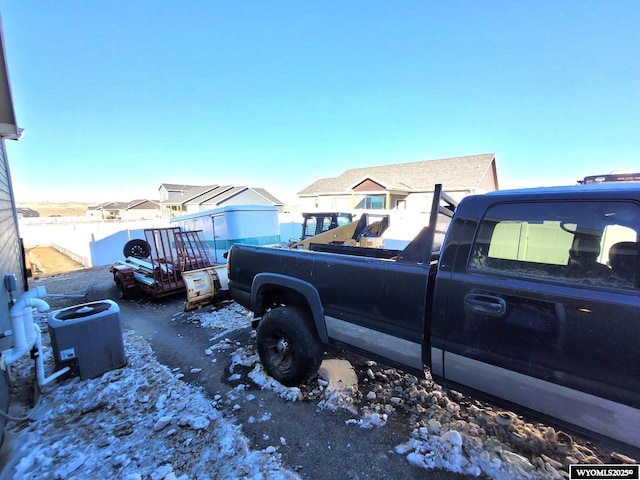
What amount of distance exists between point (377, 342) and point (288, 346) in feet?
3.75

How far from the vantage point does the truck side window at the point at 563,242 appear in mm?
1551

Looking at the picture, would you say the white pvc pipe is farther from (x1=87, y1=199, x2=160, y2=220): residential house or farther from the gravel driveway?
(x1=87, y1=199, x2=160, y2=220): residential house

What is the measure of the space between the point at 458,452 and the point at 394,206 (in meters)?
23.6

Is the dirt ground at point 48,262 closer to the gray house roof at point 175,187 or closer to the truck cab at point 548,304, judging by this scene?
the truck cab at point 548,304

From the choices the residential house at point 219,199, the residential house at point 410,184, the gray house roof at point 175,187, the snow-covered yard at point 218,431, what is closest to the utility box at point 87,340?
the snow-covered yard at point 218,431

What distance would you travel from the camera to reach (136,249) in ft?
36.3

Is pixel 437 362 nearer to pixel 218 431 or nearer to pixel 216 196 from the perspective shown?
pixel 218 431

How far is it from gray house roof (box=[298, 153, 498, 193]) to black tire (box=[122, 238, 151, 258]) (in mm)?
18141

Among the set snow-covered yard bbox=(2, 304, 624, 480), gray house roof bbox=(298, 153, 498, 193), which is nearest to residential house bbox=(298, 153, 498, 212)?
gray house roof bbox=(298, 153, 498, 193)

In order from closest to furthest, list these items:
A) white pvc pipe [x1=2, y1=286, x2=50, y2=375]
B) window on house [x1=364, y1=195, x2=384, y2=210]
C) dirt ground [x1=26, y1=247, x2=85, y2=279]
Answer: white pvc pipe [x1=2, y1=286, x2=50, y2=375] < dirt ground [x1=26, y1=247, x2=85, y2=279] < window on house [x1=364, y1=195, x2=384, y2=210]

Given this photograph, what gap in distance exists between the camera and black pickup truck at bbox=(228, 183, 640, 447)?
149 centimetres

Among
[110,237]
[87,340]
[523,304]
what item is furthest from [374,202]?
[523,304]

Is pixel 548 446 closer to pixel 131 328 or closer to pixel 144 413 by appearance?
pixel 144 413

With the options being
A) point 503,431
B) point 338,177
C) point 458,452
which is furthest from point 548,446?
point 338,177
